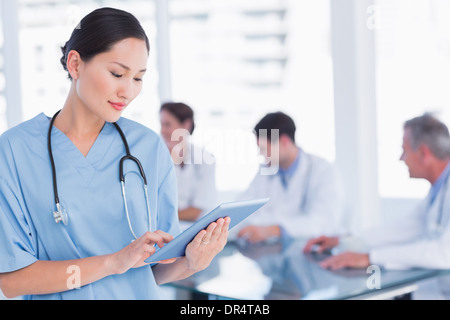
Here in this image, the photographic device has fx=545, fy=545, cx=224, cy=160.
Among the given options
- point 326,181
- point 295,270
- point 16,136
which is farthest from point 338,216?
point 16,136

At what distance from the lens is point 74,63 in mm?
857

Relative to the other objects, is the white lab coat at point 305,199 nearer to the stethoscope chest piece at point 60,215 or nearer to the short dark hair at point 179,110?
the short dark hair at point 179,110

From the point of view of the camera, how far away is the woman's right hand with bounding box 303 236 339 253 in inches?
74.2

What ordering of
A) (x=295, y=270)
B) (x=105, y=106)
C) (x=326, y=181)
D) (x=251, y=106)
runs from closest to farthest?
(x=105, y=106) < (x=295, y=270) < (x=326, y=181) < (x=251, y=106)

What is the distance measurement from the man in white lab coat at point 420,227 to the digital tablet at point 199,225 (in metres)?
0.89

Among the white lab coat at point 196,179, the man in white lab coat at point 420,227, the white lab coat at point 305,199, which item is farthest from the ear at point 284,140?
the man in white lab coat at point 420,227

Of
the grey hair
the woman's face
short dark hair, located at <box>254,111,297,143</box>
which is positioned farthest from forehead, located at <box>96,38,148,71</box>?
short dark hair, located at <box>254,111,297,143</box>

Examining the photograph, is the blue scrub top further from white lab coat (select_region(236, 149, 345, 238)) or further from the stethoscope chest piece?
white lab coat (select_region(236, 149, 345, 238))

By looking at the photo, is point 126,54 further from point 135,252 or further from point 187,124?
point 187,124

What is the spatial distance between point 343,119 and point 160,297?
2.12 meters

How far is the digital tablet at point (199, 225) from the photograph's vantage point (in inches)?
30.3

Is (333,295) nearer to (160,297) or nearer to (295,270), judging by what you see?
(295,270)

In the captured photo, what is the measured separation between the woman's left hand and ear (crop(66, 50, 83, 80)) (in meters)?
0.32

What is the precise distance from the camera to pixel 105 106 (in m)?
0.85
